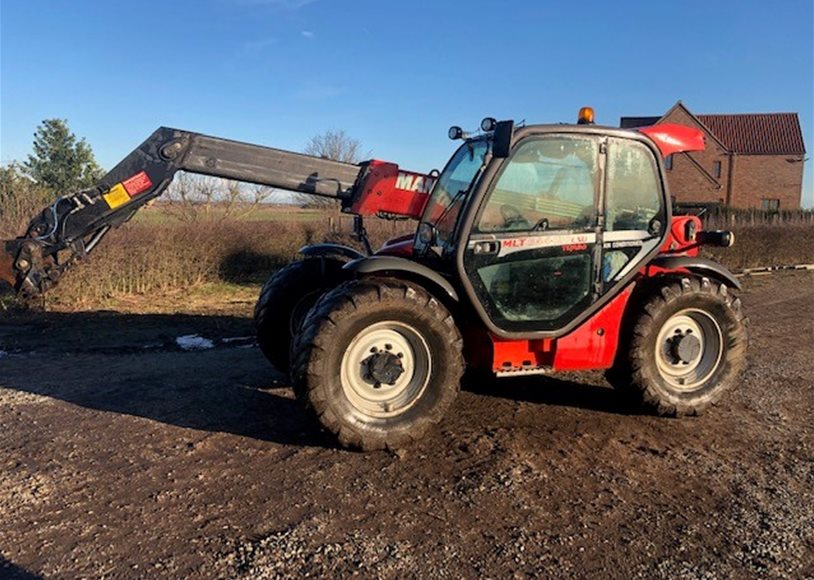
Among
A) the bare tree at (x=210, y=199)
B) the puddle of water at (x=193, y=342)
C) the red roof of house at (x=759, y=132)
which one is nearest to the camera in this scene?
the puddle of water at (x=193, y=342)

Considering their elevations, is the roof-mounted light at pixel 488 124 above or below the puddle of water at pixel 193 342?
above

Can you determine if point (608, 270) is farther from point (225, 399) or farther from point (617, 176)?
point (225, 399)

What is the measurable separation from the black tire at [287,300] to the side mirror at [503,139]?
1.93 m

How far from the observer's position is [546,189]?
15.7 feet

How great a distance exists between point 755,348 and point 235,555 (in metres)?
6.87

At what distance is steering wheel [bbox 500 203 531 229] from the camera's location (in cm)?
471

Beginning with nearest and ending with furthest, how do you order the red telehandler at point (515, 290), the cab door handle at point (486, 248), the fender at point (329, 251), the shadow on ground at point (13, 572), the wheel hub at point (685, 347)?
the shadow on ground at point (13, 572) < the red telehandler at point (515, 290) < the cab door handle at point (486, 248) < the wheel hub at point (685, 347) < the fender at point (329, 251)

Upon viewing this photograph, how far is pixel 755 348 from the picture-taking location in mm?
7809

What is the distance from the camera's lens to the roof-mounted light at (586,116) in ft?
16.7

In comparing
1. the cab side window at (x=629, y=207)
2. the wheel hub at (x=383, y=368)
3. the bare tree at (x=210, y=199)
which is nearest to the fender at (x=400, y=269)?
the wheel hub at (x=383, y=368)

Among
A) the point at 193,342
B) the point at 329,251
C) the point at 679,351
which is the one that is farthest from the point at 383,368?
the point at 193,342

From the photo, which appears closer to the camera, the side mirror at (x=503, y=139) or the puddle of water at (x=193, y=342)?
the side mirror at (x=503, y=139)

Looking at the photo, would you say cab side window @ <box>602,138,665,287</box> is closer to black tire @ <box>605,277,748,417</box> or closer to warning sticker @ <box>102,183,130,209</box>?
black tire @ <box>605,277,748,417</box>

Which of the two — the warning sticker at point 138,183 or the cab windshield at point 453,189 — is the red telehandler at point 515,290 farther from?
the warning sticker at point 138,183
